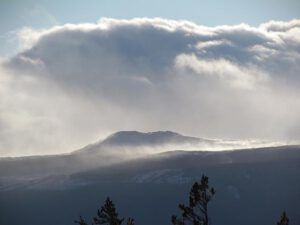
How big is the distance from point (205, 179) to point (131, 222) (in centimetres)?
980

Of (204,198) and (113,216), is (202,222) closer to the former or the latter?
(204,198)

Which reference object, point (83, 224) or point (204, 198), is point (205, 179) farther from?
point (83, 224)

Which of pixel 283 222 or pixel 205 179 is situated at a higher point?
pixel 205 179

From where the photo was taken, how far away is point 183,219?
62.8 metres

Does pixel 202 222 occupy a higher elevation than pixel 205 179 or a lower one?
lower

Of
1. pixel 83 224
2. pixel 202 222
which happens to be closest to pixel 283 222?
pixel 202 222

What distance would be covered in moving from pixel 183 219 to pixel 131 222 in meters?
7.32

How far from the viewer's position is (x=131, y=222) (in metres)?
67.5

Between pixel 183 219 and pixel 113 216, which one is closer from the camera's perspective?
pixel 183 219

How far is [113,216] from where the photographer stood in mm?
66812

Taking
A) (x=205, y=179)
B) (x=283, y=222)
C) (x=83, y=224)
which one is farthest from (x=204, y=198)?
(x=83, y=224)

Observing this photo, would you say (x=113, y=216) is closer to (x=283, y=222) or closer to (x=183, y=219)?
(x=183, y=219)

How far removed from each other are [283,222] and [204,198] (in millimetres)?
9602

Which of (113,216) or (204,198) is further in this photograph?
(113,216)
